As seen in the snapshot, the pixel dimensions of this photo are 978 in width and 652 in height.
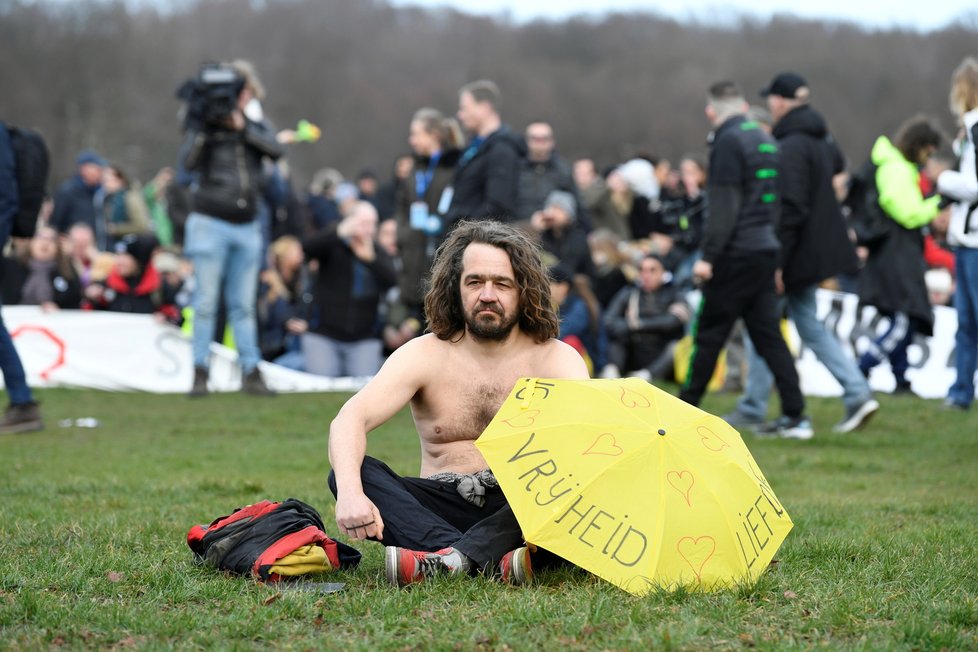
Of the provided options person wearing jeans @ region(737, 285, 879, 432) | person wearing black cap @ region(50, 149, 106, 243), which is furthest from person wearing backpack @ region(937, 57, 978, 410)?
person wearing black cap @ region(50, 149, 106, 243)

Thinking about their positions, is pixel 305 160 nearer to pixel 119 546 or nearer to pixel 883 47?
pixel 883 47

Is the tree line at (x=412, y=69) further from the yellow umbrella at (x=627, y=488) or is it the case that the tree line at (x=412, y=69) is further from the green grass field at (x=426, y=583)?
the yellow umbrella at (x=627, y=488)

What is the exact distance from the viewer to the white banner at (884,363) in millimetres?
13305

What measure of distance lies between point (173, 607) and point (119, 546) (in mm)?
1115

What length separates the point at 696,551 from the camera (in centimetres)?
468

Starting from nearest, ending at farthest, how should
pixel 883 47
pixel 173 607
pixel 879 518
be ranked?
1. pixel 173 607
2. pixel 879 518
3. pixel 883 47

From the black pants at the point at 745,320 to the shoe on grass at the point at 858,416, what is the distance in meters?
0.56

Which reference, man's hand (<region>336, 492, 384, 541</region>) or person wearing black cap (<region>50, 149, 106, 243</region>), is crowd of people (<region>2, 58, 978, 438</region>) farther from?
man's hand (<region>336, 492, 384, 541</region>)

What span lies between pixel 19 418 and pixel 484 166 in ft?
13.5

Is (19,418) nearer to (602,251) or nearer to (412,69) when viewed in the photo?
(602,251)

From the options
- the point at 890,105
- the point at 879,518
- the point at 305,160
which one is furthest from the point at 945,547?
the point at 890,105

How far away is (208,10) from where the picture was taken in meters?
116

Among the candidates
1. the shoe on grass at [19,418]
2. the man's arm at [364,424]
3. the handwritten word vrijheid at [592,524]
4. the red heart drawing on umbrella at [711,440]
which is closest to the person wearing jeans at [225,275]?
the shoe on grass at [19,418]

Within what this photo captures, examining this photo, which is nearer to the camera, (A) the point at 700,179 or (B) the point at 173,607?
(B) the point at 173,607
